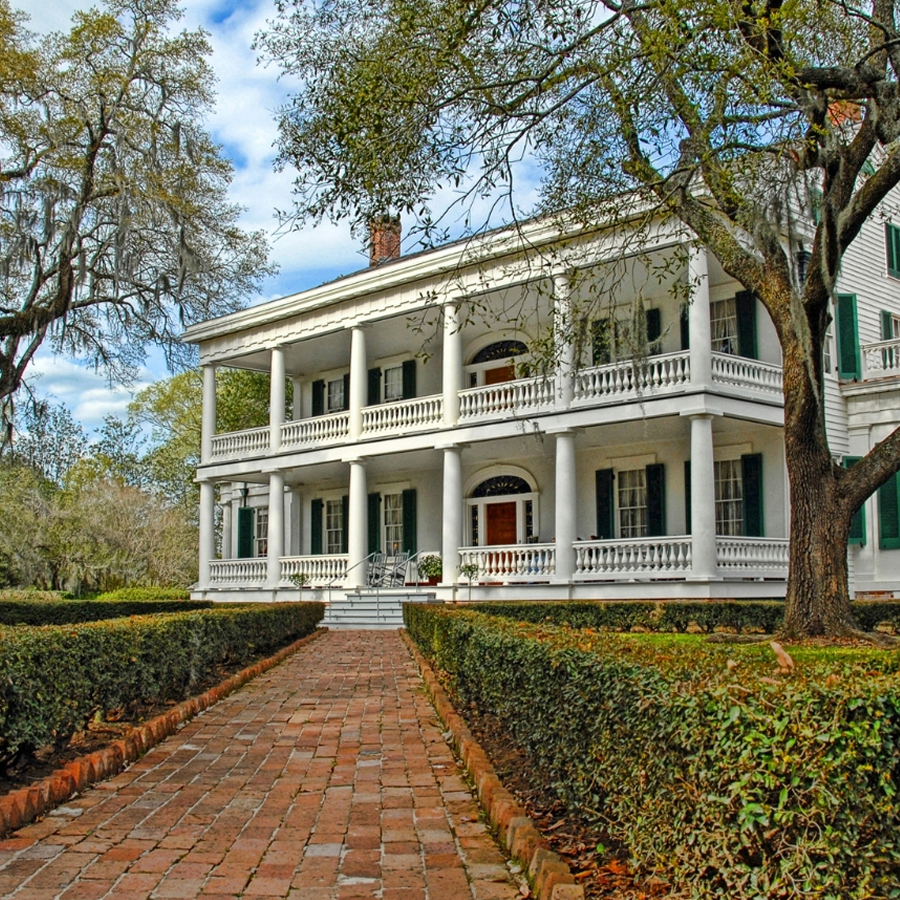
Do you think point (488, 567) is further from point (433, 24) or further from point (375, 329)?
point (433, 24)

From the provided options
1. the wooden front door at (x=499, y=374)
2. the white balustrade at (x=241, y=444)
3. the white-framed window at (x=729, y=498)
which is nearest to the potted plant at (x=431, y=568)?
the wooden front door at (x=499, y=374)

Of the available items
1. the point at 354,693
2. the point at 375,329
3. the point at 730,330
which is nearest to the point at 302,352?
the point at 375,329

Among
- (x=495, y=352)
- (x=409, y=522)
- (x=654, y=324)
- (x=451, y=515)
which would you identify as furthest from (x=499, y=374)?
(x=654, y=324)

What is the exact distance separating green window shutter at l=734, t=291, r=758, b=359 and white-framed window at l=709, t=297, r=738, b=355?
0.61 feet

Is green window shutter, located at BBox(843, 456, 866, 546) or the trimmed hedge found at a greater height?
green window shutter, located at BBox(843, 456, 866, 546)

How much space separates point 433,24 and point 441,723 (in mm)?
6181

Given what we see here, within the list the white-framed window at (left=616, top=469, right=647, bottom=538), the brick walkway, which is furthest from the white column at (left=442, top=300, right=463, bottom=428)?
the brick walkway

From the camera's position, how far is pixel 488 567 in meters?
21.2

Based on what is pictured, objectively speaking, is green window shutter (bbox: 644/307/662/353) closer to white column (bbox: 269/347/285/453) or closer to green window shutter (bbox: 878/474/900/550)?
green window shutter (bbox: 878/474/900/550)

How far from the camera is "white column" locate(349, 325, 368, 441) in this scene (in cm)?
2392

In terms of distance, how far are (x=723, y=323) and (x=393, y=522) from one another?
Answer: 401 inches

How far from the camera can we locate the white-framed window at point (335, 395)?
92.9 feet

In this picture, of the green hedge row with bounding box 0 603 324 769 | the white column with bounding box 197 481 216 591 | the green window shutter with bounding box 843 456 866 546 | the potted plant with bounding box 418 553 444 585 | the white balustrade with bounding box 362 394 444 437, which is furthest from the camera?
the white column with bounding box 197 481 216 591

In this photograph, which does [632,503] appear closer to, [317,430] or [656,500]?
[656,500]
